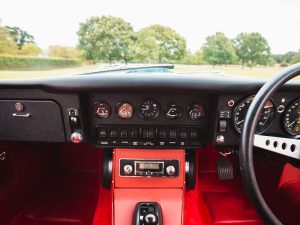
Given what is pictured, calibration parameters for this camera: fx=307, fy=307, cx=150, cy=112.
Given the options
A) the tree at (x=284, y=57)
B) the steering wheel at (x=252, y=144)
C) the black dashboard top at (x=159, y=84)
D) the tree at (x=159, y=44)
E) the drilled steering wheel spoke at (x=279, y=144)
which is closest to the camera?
the steering wheel at (x=252, y=144)

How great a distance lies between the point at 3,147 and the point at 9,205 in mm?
399

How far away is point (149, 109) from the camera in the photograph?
180 centimetres

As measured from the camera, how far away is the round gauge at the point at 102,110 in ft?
5.97

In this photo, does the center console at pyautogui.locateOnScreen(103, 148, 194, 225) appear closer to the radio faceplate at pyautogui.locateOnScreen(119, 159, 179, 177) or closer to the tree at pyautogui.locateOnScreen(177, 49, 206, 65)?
the radio faceplate at pyautogui.locateOnScreen(119, 159, 179, 177)

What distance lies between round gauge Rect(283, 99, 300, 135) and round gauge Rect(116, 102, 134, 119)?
90 centimetres

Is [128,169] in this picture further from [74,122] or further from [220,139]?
[220,139]

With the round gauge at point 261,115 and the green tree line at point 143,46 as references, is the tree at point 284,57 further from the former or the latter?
the round gauge at point 261,115

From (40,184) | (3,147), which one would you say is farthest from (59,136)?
(40,184)

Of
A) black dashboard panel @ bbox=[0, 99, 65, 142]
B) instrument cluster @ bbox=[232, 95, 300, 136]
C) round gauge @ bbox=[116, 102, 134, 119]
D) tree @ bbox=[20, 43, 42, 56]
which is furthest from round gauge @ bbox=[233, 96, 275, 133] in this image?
tree @ bbox=[20, 43, 42, 56]

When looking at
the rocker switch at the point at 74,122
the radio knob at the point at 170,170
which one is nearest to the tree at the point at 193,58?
the radio knob at the point at 170,170

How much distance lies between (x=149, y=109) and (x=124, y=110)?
15 centimetres

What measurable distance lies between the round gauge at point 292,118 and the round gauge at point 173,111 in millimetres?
611

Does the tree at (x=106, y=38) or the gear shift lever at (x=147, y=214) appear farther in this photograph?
the tree at (x=106, y=38)

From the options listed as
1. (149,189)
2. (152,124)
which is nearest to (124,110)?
(152,124)
